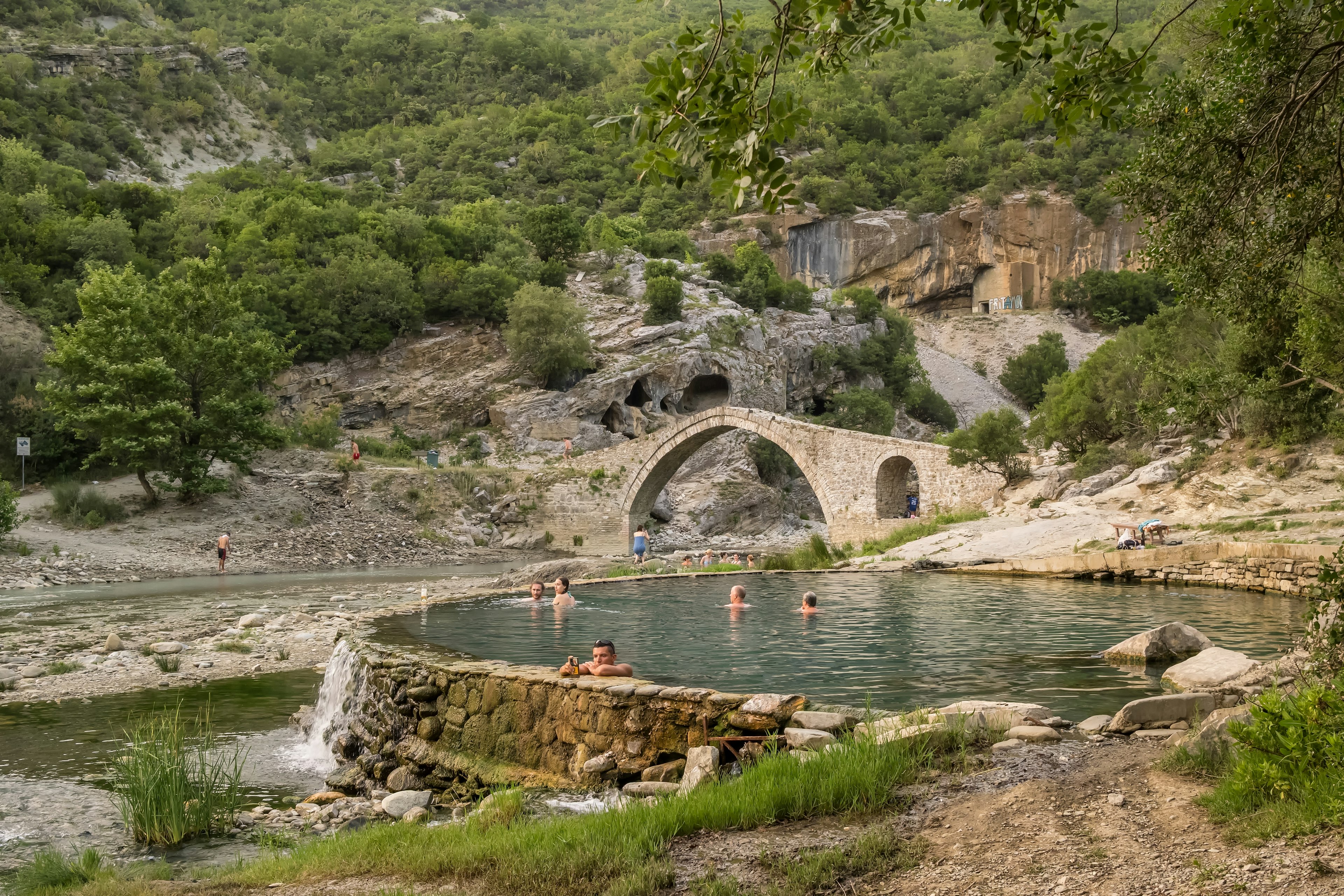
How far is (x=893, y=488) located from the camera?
26125 mm

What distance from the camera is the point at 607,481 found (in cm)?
3031

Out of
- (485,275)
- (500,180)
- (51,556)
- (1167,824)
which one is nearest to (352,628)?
(1167,824)

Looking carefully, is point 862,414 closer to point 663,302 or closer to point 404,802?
point 663,302

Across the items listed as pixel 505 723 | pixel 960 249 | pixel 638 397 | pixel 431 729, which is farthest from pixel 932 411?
pixel 505 723

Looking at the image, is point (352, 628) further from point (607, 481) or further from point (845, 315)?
point (845, 315)

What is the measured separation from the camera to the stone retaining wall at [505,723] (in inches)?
191

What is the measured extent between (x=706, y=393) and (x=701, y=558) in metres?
16.0

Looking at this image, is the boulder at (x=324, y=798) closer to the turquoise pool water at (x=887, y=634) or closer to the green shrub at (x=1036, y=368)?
the turquoise pool water at (x=887, y=634)

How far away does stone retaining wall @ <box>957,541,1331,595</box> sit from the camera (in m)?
11.2

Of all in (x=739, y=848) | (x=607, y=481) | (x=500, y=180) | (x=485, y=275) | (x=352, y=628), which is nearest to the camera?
(x=739, y=848)

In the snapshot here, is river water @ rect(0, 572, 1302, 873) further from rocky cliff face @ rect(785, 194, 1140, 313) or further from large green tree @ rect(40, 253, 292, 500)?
rocky cliff face @ rect(785, 194, 1140, 313)

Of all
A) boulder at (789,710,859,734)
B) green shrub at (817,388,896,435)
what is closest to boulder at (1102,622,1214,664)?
boulder at (789,710,859,734)

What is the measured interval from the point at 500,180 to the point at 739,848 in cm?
5968

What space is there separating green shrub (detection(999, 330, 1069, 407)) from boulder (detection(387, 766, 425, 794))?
50.4 m
